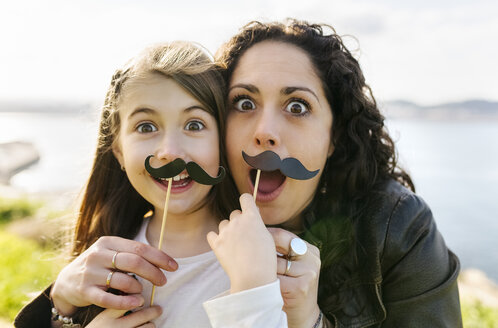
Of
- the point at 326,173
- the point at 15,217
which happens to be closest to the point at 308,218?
the point at 326,173

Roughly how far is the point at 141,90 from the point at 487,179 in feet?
49.8

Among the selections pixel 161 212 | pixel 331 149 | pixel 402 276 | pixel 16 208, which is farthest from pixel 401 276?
pixel 16 208

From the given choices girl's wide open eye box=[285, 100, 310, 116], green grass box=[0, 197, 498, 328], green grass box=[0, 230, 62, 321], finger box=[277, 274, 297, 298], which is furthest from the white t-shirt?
green grass box=[0, 230, 62, 321]

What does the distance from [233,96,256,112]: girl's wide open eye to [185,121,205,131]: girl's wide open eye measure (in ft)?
0.95

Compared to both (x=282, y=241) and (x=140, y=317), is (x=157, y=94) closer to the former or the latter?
(x=282, y=241)

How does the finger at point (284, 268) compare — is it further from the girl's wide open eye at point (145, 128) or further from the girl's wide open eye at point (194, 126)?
the girl's wide open eye at point (145, 128)

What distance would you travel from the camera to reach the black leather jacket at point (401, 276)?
7.27 feet

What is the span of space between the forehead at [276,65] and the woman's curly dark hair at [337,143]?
0.17 ft

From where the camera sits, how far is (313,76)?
2250 millimetres

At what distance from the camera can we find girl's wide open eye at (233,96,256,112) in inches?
84.7

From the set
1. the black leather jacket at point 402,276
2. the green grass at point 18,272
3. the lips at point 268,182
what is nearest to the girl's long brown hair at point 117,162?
the lips at point 268,182

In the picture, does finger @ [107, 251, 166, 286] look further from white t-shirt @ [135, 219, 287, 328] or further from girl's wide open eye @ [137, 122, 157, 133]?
girl's wide open eye @ [137, 122, 157, 133]

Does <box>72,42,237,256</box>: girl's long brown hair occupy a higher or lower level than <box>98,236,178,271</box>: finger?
higher

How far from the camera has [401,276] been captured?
88.5 inches
